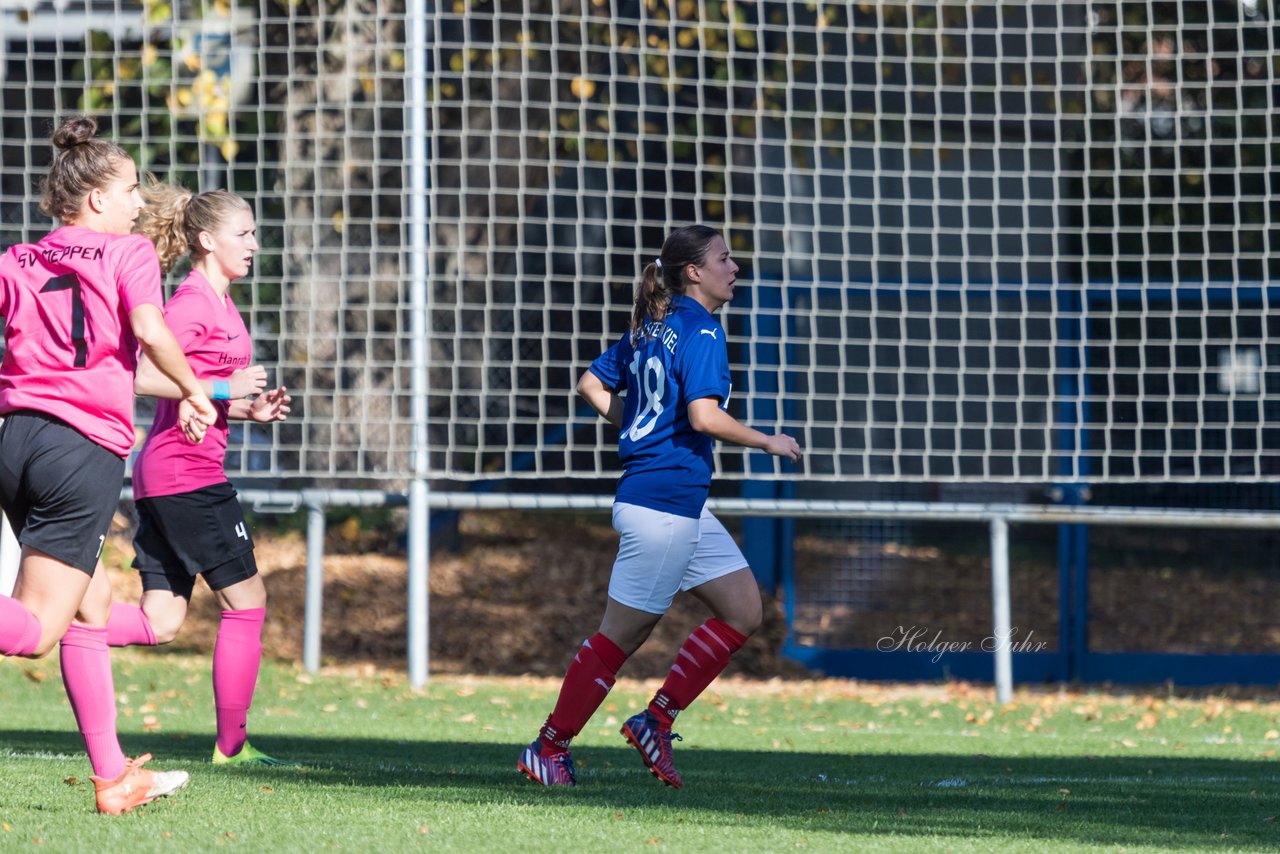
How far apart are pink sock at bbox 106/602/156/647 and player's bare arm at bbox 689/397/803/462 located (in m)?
1.79

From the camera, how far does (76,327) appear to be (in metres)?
4.00

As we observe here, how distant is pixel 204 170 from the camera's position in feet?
30.8

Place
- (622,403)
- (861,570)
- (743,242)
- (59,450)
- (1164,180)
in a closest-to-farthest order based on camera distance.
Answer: (59,450) → (622,403) → (861,570) → (743,242) → (1164,180)

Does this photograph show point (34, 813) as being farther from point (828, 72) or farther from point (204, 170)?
point (828, 72)

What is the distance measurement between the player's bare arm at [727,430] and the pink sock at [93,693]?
174 cm

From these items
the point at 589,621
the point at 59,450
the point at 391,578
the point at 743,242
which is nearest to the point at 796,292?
the point at 743,242

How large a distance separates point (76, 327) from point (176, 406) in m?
1.14

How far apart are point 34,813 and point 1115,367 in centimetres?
658

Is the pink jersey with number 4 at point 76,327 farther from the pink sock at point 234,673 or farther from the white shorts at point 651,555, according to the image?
the white shorts at point 651,555

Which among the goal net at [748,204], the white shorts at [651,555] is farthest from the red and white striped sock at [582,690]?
the goal net at [748,204]

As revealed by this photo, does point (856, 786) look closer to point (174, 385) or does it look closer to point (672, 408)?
point (672, 408)

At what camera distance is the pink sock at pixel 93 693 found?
4098 mm

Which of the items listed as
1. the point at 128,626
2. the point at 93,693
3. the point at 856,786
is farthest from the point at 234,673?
the point at 856,786

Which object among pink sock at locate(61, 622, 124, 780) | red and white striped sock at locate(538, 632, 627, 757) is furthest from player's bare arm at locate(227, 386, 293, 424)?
red and white striped sock at locate(538, 632, 627, 757)
